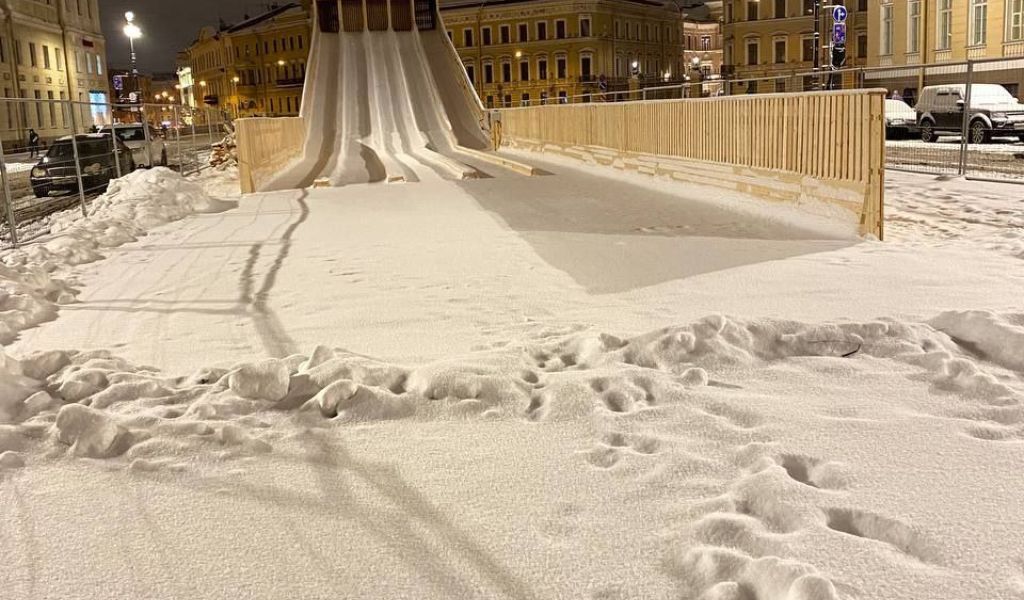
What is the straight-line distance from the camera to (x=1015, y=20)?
3556 centimetres

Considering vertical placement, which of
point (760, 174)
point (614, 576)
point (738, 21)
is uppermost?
point (738, 21)

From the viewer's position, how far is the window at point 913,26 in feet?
135

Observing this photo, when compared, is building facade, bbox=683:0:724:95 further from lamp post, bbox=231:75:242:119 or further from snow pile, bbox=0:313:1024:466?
snow pile, bbox=0:313:1024:466

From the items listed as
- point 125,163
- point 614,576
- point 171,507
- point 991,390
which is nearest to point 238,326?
point 171,507

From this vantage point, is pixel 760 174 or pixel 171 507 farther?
pixel 760 174

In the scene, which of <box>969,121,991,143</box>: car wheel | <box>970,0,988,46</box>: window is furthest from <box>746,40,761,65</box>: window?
<box>969,121,991,143</box>: car wheel

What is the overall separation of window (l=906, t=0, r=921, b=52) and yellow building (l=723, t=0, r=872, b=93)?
24216mm

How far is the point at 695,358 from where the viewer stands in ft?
17.9

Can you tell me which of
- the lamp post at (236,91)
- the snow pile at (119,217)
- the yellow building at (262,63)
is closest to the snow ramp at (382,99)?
the snow pile at (119,217)

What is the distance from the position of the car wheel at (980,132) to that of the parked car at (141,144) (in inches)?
830

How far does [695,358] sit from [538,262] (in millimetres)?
3775

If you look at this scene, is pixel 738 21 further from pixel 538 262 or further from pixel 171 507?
pixel 171 507

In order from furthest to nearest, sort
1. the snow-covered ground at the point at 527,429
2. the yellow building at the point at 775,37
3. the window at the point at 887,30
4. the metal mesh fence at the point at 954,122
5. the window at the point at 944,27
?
the yellow building at the point at 775,37, the window at the point at 887,30, the window at the point at 944,27, the metal mesh fence at the point at 954,122, the snow-covered ground at the point at 527,429

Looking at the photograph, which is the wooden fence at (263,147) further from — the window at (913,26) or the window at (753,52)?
the window at (753,52)
